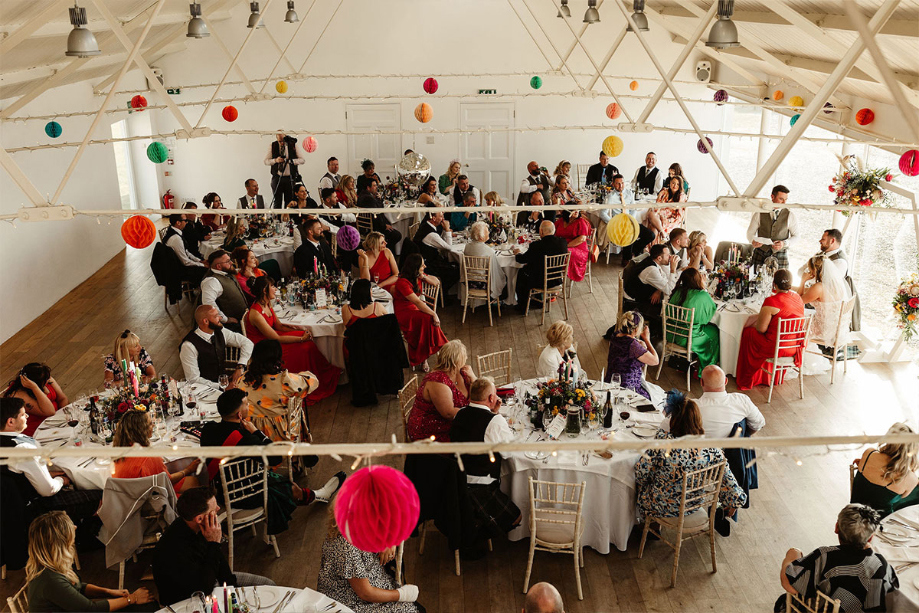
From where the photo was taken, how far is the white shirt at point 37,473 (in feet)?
16.2

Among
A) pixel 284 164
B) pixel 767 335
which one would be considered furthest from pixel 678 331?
pixel 284 164

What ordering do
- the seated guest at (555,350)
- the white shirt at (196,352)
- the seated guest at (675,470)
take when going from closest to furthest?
1. the seated guest at (675,470)
2. the seated guest at (555,350)
3. the white shirt at (196,352)

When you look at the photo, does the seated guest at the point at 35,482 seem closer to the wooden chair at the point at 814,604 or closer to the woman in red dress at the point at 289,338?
the woman in red dress at the point at 289,338

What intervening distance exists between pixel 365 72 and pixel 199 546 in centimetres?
1126

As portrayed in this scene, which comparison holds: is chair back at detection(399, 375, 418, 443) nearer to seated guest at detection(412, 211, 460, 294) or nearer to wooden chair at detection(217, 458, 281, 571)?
wooden chair at detection(217, 458, 281, 571)

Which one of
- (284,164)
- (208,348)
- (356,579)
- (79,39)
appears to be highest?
(79,39)

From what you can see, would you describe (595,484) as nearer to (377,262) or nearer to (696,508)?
(696,508)

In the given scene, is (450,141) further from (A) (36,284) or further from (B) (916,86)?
(B) (916,86)

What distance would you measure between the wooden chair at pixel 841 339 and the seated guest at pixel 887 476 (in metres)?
3.11

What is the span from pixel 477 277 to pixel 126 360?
438 centimetres

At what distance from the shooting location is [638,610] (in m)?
5.11

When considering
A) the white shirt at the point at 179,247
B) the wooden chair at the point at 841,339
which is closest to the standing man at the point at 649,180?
the wooden chair at the point at 841,339

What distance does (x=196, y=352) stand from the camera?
6.73 meters

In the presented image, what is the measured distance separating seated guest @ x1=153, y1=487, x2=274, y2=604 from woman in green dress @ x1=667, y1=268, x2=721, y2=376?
16.7 feet
